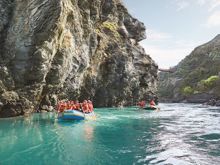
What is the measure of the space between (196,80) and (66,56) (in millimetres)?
106405

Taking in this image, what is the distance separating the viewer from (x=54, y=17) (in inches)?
1420

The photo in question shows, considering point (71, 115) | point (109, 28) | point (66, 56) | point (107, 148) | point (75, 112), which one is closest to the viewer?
point (107, 148)

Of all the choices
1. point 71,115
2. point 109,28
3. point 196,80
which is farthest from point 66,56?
point 196,80

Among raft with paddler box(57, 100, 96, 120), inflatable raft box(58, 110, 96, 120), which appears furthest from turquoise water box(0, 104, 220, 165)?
raft with paddler box(57, 100, 96, 120)

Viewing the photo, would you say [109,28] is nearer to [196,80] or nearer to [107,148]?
[107,148]

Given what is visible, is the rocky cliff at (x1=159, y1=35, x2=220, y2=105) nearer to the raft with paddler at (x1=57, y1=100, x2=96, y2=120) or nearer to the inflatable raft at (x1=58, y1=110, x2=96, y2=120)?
the raft with paddler at (x1=57, y1=100, x2=96, y2=120)

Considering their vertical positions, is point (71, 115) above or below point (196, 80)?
below

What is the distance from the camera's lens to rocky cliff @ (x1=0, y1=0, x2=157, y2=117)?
3484cm

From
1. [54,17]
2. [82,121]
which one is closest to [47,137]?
[82,121]

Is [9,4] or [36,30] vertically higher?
[9,4]

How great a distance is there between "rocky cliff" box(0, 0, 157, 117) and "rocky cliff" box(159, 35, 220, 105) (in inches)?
1451

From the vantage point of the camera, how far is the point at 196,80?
460 ft

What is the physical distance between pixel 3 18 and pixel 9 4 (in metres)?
2.15

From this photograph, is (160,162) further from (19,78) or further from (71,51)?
(71,51)
